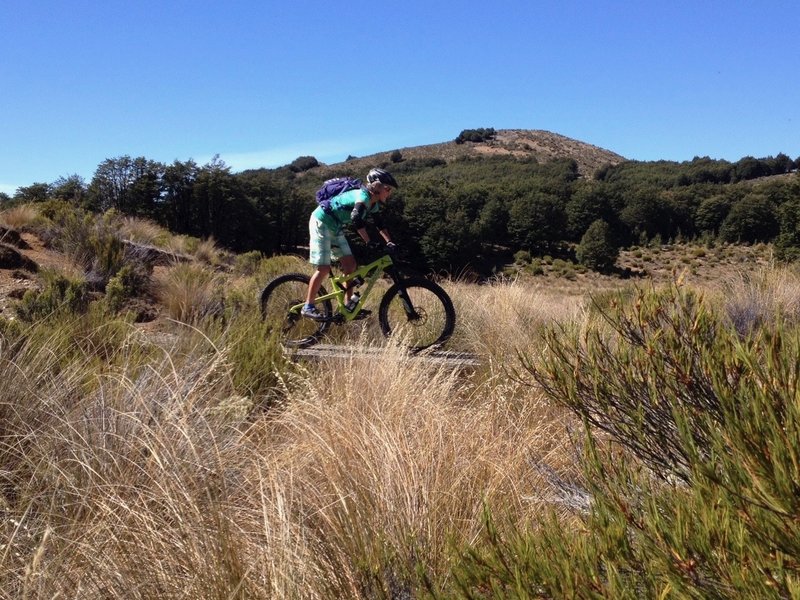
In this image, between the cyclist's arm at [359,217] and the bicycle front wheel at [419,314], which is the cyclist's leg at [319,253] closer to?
the cyclist's arm at [359,217]

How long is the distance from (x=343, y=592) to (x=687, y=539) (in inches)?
45.3

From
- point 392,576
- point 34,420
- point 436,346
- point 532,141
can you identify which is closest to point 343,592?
point 392,576

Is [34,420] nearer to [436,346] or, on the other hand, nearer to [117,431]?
[117,431]

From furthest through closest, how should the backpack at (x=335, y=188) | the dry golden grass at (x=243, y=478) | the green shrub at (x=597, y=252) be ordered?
the green shrub at (x=597, y=252)
the backpack at (x=335, y=188)
the dry golden grass at (x=243, y=478)

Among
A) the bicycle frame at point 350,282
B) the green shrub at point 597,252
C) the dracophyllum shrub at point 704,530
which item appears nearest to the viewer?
the dracophyllum shrub at point 704,530

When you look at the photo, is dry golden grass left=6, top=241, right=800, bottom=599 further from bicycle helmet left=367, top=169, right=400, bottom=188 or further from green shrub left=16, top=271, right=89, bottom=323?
bicycle helmet left=367, top=169, right=400, bottom=188

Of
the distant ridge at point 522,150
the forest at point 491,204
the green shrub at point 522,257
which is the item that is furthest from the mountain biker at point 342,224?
the distant ridge at point 522,150

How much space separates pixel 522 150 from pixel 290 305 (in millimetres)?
136402

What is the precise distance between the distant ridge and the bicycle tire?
117 metres

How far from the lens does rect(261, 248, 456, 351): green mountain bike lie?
632cm

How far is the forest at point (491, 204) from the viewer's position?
39094 mm

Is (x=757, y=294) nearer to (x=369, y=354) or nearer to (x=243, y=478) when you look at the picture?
(x=369, y=354)

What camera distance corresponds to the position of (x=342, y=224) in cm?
619

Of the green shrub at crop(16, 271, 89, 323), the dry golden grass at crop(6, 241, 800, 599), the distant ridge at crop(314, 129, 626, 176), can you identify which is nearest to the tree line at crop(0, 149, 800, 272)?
the distant ridge at crop(314, 129, 626, 176)
